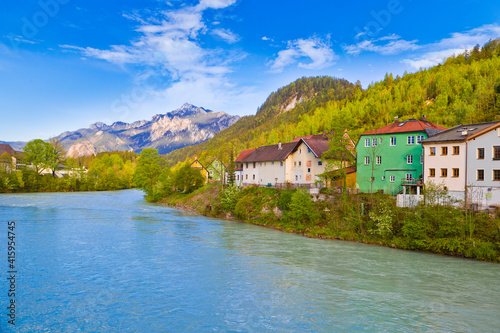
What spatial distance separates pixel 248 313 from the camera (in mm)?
14523

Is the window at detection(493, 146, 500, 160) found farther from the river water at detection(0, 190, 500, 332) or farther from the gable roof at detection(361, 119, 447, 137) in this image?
the river water at detection(0, 190, 500, 332)

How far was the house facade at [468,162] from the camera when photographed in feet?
92.3

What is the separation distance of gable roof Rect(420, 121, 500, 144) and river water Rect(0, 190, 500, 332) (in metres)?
12.3

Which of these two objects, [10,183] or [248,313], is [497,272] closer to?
[248,313]

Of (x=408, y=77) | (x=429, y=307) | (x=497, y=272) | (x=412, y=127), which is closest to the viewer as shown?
(x=429, y=307)

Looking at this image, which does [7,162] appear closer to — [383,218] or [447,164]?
[383,218]

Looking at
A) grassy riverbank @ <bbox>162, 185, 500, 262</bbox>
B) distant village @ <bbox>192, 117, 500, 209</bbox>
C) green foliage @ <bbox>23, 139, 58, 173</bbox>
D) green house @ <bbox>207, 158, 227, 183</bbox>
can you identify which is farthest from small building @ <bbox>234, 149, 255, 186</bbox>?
green foliage @ <bbox>23, 139, 58, 173</bbox>

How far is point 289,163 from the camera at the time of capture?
51.6 m

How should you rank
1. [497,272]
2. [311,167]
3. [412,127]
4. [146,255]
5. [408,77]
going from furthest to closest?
[408,77] → [311,167] → [412,127] → [146,255] → [497,272]

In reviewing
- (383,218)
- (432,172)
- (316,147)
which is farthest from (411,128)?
(316,147)

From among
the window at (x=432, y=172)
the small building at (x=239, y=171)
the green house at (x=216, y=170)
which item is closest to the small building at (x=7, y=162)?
the green house at (x=216, y=170)

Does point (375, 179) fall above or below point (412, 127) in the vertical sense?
below

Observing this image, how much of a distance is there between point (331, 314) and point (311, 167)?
3487 cm

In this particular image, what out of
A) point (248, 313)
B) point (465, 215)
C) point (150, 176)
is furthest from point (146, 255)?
point (150, 176)
